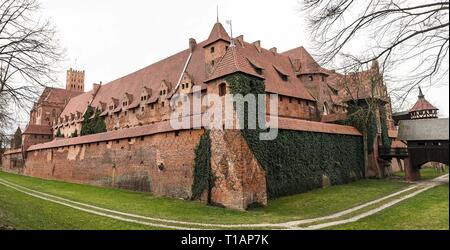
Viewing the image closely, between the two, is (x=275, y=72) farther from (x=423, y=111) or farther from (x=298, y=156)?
(x=423, y=111)

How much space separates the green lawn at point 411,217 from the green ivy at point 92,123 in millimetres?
34233

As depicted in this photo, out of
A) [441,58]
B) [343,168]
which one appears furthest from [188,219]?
[343,168]

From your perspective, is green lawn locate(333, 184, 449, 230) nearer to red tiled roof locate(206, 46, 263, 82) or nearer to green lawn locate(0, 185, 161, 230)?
green lawn locate(0, 185, 161, 230)

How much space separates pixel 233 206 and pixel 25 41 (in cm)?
1189

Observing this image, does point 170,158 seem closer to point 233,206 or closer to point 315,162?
point 233,206

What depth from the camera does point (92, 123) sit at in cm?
4134

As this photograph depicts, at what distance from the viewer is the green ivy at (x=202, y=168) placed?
18.0 meters

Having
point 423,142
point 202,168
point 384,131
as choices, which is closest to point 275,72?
point 384,131

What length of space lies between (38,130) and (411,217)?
58.2 meters

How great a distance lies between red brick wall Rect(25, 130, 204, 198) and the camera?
19734mm

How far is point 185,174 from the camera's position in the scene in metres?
19.6

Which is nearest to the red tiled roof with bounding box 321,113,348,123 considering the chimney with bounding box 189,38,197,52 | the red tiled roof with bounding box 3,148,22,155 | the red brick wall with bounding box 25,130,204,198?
the chimney with bounding box 189,38,197,52

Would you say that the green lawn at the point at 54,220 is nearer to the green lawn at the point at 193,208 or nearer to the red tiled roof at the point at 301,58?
the green lawn at the point at 193,208

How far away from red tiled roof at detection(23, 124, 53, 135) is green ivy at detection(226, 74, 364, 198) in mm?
48485
